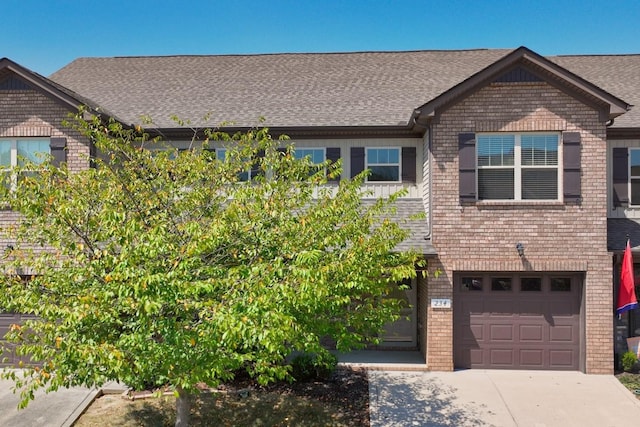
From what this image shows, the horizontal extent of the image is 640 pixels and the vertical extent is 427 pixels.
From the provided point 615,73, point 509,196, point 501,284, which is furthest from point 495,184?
point 615,73

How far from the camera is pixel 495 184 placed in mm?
10156

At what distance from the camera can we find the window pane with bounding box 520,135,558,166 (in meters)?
10.1

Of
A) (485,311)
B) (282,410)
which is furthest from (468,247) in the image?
(282,410)

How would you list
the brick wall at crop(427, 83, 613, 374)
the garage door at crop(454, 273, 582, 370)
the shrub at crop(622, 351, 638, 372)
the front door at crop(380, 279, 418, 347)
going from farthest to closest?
the front door at crop(380, 279, 418, 347) → the garage door at crop(454, 273, 582, 370) → the shrub at crop(622, 351, 638, 372) → the brick wall at crop(427, 83, 613, 374)

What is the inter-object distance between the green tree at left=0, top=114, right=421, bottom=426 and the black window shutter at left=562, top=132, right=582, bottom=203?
16.6 feet

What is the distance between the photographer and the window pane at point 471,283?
10352 millimetres

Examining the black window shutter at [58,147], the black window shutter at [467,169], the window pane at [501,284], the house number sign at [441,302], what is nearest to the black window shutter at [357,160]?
the black window shutter at [467,169]

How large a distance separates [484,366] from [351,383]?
337 cm

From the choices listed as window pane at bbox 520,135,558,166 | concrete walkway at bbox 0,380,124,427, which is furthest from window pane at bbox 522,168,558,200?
concrete walkway at bbox 0,380,124,427

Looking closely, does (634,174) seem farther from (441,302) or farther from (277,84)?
(277,84)

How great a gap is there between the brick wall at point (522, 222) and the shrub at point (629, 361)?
540 mm

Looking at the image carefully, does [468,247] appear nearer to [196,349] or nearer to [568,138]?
[568,138]

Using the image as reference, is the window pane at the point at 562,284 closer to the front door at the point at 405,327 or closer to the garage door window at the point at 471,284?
the garage door window at the point at 471,284

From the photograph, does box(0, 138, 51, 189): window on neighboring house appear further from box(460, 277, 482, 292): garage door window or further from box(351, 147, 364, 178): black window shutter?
box(460, 277, 482, 292): garage door window
